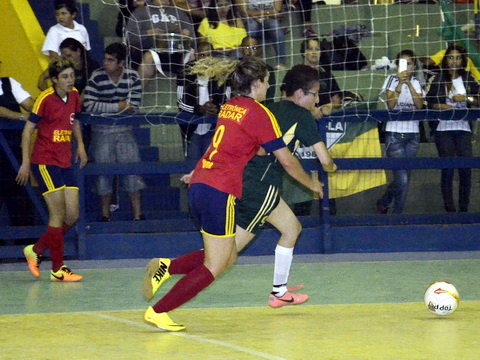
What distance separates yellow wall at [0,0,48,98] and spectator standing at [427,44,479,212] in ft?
16.8

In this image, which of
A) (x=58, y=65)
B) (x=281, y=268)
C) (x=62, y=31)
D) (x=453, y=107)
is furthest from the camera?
(x=62, y=31)

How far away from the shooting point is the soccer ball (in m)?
7.72

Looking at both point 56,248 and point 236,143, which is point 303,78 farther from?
point 56,248

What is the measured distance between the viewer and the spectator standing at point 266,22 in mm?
12711

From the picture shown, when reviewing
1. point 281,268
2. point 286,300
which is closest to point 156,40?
point 281,268

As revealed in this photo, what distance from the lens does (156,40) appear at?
12.5m

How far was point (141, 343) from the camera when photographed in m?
6.87

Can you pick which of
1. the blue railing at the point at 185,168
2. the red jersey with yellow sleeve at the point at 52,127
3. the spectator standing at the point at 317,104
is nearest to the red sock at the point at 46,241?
the red jersey with yellow sleeve at the point at 52,127

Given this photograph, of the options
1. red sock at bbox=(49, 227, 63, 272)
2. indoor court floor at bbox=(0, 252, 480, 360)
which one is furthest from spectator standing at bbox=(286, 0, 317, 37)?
red sock at bbox=(49, 227, 63, 272)

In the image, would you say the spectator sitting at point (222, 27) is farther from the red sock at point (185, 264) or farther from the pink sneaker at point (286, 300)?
the red sock at point (185, 264)

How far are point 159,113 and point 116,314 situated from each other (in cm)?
422

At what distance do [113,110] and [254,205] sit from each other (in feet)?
13.9

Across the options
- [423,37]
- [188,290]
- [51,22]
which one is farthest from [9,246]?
[423,37]

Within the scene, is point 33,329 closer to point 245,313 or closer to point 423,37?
point 245,313
